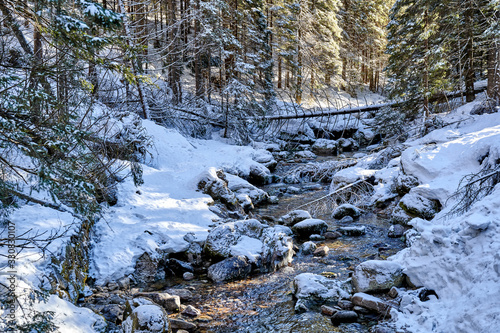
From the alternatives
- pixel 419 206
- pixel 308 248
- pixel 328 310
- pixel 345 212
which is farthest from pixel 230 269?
pixel 419 206

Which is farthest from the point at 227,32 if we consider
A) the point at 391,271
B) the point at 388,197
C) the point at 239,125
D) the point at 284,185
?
the point at 391,271

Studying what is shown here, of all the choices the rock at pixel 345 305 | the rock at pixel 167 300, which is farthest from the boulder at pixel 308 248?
the rock at pixel 167 300

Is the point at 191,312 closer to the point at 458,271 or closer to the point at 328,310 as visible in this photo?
the point at 328,310

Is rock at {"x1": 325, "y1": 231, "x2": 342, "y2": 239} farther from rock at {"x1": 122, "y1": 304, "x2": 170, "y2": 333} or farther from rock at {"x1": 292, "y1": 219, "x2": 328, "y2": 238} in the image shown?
rock at {"x1": 122, "y1": 304, "x2": 170, "y2": 333}

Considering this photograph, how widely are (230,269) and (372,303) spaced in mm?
2739

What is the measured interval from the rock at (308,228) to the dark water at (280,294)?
52 cm

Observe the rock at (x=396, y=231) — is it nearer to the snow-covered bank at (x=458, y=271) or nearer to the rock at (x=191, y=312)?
the snow-covered bank at (x=458, y=271)

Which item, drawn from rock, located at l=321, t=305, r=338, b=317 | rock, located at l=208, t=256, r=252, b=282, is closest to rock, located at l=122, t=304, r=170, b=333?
rock, located at l=208, t=256, r=252, b=282

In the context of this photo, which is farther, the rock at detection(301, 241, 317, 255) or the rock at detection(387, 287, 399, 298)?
the rock at detection(301, 241, 317, 255)

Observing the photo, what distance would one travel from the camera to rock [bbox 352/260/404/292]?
5562 mm

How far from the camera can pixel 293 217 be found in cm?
→ 955

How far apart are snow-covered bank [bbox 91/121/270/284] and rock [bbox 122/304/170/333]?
1818mm

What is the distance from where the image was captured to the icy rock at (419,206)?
321 inches

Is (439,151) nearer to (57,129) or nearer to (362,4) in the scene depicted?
(57,129)
